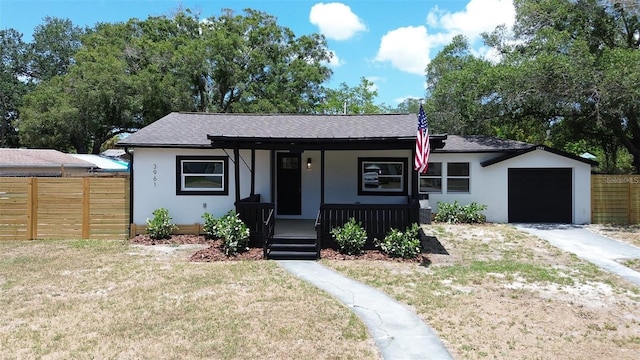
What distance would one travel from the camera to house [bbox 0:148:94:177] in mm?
20516

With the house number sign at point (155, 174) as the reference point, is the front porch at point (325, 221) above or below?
below

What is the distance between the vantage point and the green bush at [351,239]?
932cm

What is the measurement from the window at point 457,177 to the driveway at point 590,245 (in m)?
2.37

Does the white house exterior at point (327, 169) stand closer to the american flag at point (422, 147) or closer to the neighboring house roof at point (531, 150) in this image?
the neighboring house roof at point (531, 150)

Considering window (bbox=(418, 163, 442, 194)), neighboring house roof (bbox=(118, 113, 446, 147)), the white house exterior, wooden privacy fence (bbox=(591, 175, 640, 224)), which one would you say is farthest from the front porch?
wooden privacy fence (bbox=(591, 175, 640, 224))

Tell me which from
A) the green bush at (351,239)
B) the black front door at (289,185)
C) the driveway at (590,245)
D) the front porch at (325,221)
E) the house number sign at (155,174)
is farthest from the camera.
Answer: the black front door at (289,185)

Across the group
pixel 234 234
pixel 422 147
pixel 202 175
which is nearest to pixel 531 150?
pixel 422 147

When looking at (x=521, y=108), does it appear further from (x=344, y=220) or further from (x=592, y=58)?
(x=344, y=220)

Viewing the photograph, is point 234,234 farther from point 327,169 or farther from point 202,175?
point 327,169

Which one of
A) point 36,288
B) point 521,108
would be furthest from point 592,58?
point 36,288

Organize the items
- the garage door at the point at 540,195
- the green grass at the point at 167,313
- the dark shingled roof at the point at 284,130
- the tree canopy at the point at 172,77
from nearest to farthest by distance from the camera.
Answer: the green grass at the point at 167,313 < the dark shingled roof at the point at 284,130 < the garage door at the point at 540,195 < the tree canopy at the point at 172,77

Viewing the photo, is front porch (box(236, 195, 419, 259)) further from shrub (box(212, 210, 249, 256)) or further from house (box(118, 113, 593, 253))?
shrub (box(212, 210, 249, 256))

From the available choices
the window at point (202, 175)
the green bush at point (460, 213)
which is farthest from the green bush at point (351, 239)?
the green bush at point (460, 213)

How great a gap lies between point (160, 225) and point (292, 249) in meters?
4.21
